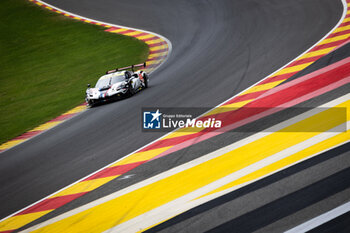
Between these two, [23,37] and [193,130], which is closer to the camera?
[193,130]

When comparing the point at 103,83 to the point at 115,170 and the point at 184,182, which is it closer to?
the point at 115,170

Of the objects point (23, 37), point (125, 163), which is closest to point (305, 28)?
point (125, 163)

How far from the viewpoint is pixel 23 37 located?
90.6ft

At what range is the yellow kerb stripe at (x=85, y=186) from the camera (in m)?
8.51

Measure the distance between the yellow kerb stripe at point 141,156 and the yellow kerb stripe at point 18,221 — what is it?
2.06 metres

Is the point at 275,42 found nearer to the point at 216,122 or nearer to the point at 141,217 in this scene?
the point at 216,122

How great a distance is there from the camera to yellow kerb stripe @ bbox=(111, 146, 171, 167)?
931 centimetres

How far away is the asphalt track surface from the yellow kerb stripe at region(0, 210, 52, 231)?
0.52m

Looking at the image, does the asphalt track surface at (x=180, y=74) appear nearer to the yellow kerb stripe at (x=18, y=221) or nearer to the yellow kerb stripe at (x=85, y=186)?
the yellow kerb stripe at (x=85, y=186)

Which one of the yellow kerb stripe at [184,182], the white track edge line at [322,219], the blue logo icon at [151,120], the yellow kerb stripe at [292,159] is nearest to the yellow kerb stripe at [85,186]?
the yellow kerb stripe at [184,182]

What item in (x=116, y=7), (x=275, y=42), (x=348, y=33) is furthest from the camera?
(x=116, y=7)

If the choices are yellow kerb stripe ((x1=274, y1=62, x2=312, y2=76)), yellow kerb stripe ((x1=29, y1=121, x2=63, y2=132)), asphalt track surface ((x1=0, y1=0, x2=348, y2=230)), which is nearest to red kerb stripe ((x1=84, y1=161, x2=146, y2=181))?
asphalt track surface ((x1=0, y1=0, x2=348, y2=230))

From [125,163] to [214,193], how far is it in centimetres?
297

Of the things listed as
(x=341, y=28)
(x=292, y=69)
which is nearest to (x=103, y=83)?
(x=292, y=69)
